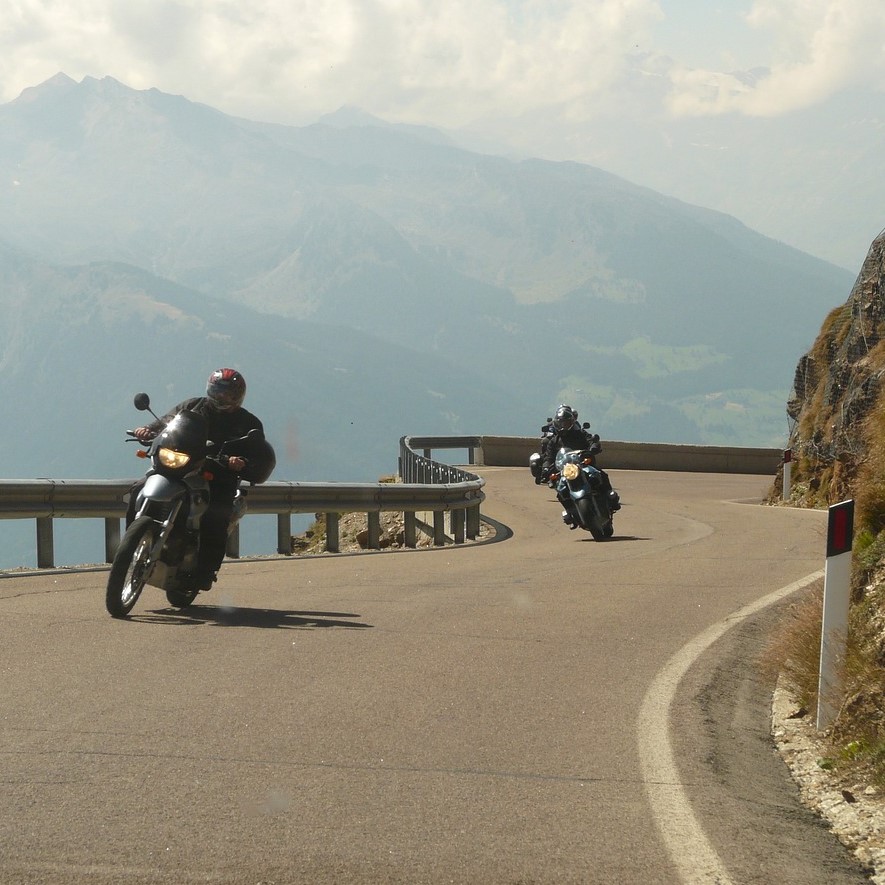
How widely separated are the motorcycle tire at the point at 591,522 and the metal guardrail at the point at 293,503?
6.68 feet

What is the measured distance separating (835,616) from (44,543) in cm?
940

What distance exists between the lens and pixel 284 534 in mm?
→ 16859

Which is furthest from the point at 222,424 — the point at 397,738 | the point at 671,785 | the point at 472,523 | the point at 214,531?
the point at 472,523

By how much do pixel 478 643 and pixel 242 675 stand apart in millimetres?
1891

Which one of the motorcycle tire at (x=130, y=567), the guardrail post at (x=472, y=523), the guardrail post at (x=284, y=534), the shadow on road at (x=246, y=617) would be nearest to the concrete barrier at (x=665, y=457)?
the guardrail post at (x=472, y=523)

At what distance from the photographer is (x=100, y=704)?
657 centimetres

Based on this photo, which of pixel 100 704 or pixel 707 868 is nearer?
pixel 707 868

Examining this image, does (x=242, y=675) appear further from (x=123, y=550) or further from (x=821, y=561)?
(x=821, y=561)

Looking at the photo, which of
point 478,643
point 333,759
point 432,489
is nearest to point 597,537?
point 432,489

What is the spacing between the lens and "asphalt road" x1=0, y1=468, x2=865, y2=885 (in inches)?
177

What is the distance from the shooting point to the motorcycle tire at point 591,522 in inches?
730

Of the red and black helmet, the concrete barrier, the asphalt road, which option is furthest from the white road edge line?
the concrete barrier

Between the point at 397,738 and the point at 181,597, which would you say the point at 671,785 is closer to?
the point at 397,738

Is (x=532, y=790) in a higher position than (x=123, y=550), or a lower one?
lower
